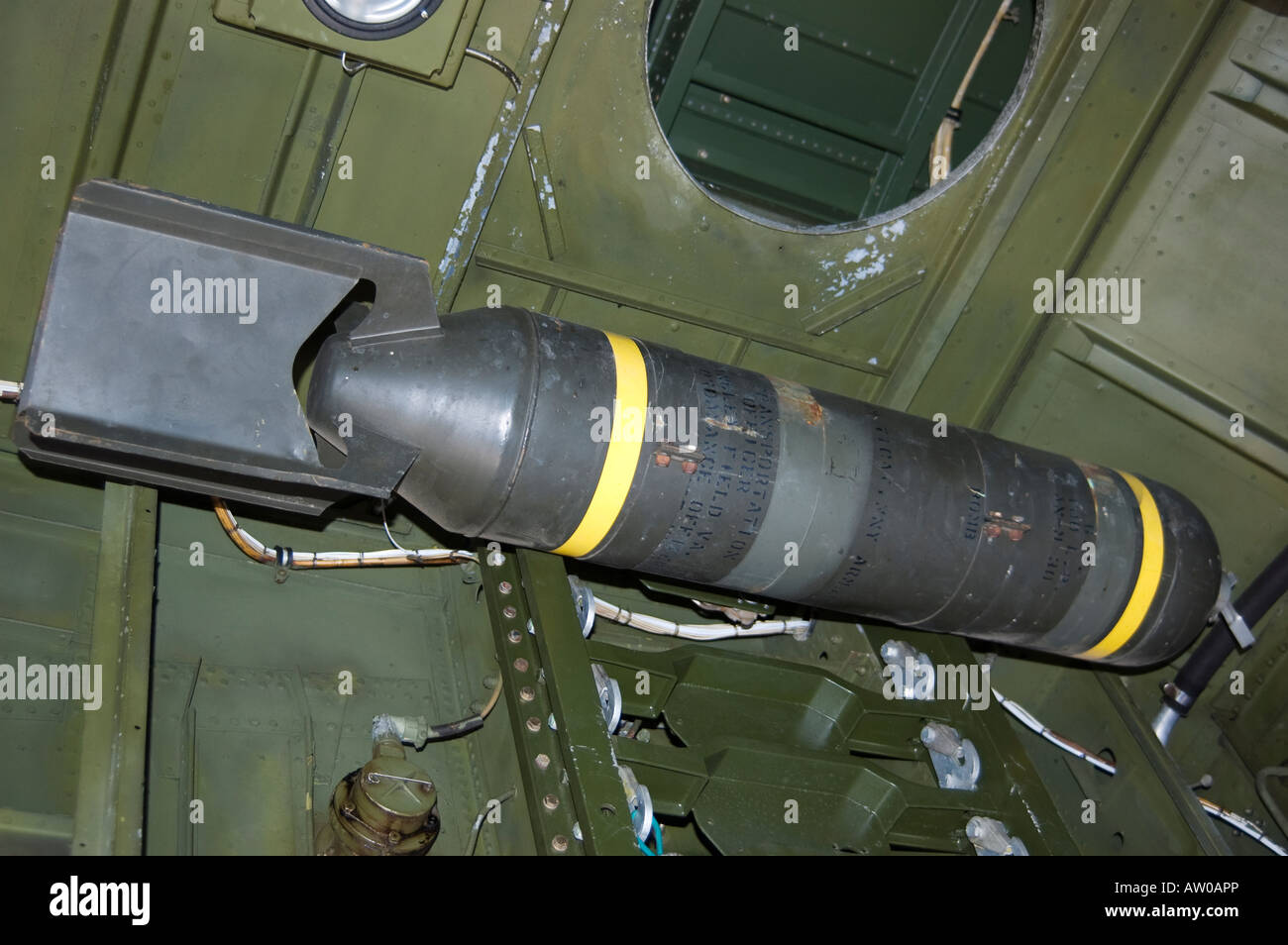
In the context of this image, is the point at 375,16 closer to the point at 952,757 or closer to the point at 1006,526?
the point at 1006,526

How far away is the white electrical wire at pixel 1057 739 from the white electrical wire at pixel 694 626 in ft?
2.36

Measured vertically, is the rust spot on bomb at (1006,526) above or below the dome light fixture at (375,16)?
below

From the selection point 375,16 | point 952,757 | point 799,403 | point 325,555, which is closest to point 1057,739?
point 952,757

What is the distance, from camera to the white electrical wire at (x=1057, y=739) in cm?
334

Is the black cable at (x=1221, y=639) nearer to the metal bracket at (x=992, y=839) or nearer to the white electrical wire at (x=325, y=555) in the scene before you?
the metal bracket at (x=992, y=839)

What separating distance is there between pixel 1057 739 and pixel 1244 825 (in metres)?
0.57

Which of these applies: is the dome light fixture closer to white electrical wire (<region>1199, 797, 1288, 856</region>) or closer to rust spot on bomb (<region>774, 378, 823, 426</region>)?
rust spot on bomb (<region>774, 378, 823, 426</region>)

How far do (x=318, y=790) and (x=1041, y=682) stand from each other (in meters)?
2.39

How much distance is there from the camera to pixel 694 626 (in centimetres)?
309

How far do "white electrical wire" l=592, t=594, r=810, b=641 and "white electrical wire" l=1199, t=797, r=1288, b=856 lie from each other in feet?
4.47

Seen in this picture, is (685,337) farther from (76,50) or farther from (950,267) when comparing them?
(76,50)

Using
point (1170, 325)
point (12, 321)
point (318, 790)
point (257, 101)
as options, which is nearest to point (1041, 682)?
point (1170, 325)

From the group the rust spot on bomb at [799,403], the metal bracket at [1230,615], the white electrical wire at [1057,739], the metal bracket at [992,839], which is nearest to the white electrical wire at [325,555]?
the rust spot on bomb at [799,403]

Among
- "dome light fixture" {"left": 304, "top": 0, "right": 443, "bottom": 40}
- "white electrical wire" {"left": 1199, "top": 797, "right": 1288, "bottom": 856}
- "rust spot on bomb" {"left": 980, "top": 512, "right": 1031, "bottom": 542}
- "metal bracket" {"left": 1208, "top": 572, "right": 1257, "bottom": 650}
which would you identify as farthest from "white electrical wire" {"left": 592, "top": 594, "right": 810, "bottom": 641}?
"dome light fixture" {"left": 304, "top": 0, "right": 443, "bottom": 40}
